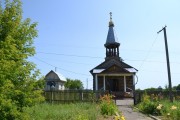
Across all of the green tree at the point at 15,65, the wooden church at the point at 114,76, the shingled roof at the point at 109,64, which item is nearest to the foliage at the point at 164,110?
the green tree at the point at 15,65

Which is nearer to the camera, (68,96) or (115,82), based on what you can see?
(68,96)

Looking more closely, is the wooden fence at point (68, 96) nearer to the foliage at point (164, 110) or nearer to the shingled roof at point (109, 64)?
the foliage at point (164, 110)

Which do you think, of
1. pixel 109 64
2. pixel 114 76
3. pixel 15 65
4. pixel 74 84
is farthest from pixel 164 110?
pixel 74 84

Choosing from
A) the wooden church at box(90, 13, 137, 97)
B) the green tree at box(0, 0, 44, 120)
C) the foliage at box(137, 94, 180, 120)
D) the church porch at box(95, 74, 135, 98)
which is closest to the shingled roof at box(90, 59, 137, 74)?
the wooden church at box(90, 13, 137, 97)

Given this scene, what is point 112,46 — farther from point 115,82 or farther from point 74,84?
point 74,84

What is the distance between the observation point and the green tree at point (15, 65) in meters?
8.00

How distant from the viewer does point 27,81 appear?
9438mm

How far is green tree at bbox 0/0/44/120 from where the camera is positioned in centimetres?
800

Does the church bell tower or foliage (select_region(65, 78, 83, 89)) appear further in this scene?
foliage (select_region(65, 78, 83, 89))

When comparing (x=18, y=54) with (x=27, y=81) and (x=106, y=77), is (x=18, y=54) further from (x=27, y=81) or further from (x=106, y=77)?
(x=106, y=77)

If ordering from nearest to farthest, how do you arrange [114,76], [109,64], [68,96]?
[68,96] → [114,76] → [109,64]

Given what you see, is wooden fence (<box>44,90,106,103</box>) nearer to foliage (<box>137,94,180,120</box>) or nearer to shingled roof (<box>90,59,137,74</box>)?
foliage (<box>137,94,180,120</box>)

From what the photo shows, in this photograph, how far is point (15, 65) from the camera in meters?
8.45

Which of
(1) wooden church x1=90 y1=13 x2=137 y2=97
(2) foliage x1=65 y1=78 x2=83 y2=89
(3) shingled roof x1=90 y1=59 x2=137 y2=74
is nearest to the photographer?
(1) wooden church x1=90 y1=13 x2=137 y2=97
